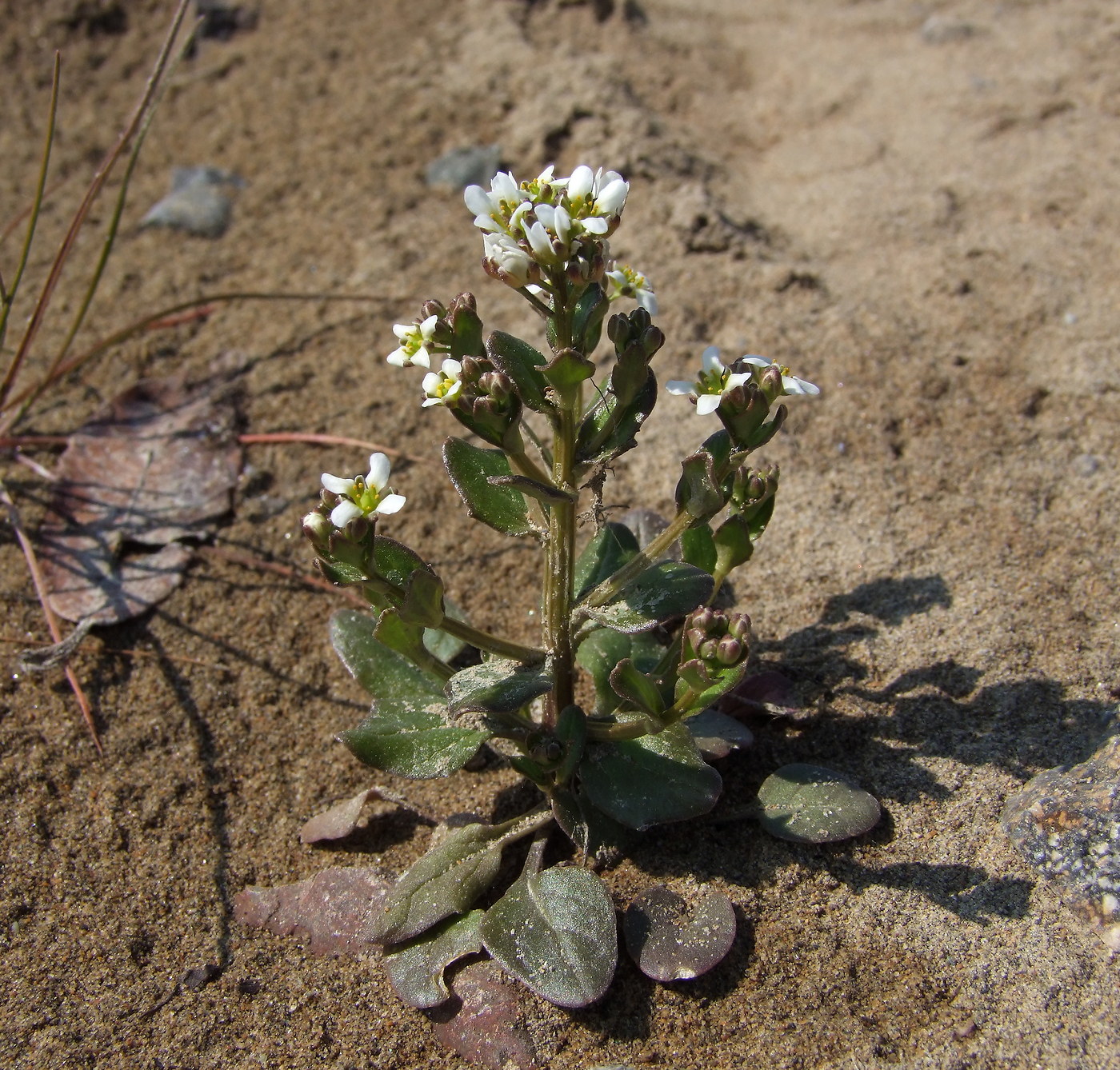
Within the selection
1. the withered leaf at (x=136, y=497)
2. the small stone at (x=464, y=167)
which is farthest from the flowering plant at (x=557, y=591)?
the small stone at (x=464, y=167)

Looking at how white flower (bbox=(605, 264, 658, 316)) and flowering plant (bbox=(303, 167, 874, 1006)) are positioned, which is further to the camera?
white flower (bbox=(605, 264, 658, 316))

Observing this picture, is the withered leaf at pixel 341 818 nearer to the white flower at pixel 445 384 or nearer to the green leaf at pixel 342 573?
→ the green leaf at pixel 342 573

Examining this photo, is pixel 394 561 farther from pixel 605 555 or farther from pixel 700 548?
pixel 700 548

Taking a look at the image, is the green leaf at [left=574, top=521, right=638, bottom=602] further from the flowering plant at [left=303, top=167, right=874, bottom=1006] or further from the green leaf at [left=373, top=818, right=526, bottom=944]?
the green leaf at [left=373, top=818, right=526, bottom=944]

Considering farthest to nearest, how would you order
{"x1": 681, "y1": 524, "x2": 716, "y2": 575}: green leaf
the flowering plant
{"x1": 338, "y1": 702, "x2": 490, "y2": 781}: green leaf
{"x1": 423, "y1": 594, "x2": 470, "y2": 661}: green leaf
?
1. {"x1": 423, "y1": 594, "x2": 470, "y2": 661}: green leaf
2. {"x1": 681, "y1": 524, "x2": 716, "y2": 575}: green leaf
3. {"x1": 338, "y1": 702, "x2": 490, "y2": 781}: green leaf
4. the flowering plant

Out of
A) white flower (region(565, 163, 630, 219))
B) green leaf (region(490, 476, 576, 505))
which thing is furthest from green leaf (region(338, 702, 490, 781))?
white flower (region(565, 163, 630, 219))
